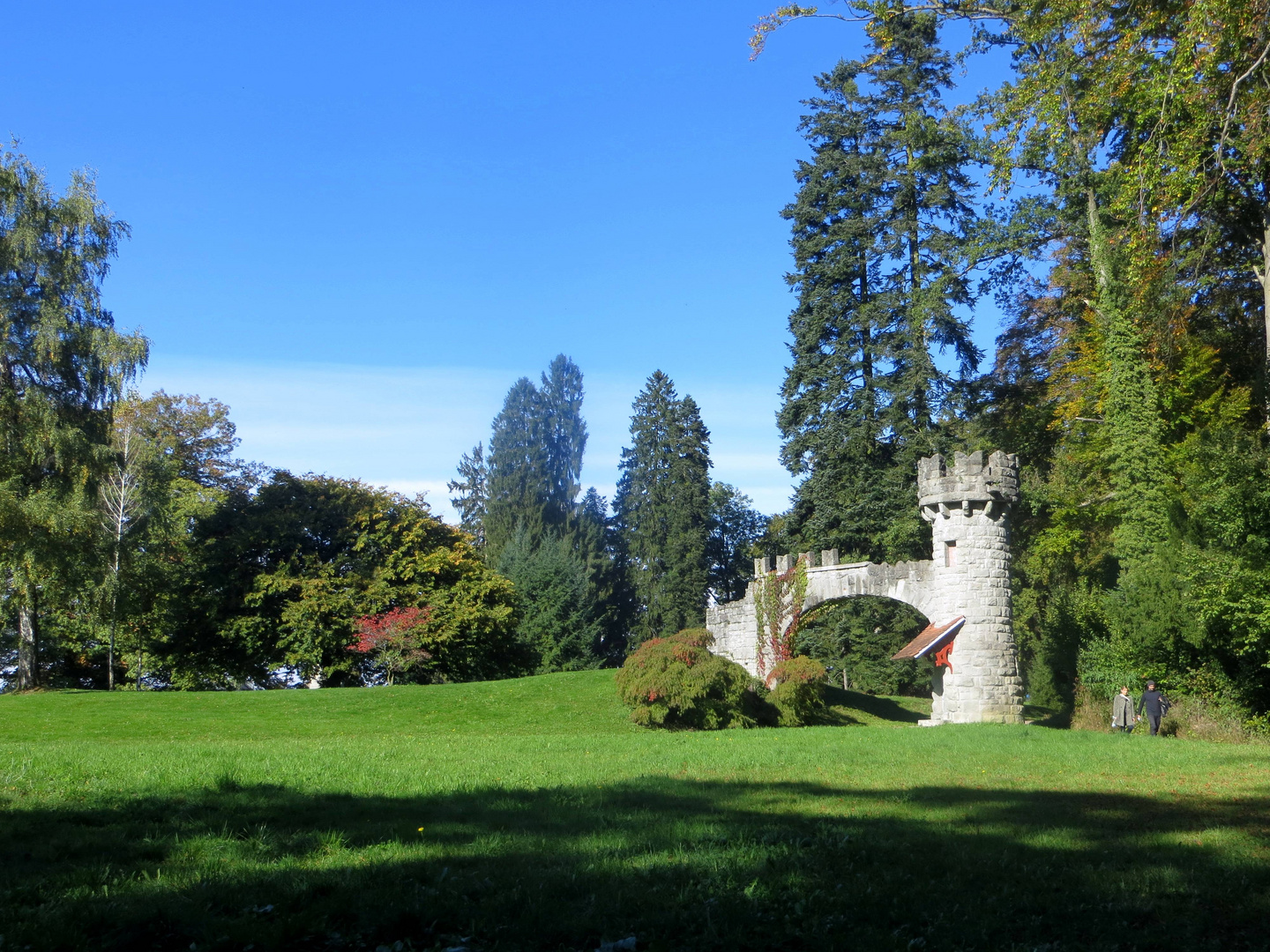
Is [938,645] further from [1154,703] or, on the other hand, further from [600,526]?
[600,526]

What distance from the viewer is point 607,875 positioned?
6.21 meters

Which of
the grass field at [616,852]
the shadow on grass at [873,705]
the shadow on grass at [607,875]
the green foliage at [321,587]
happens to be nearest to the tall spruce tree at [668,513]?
the green foliage at [321,587]

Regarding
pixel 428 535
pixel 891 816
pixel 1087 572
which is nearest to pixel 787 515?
pixel 1087 572

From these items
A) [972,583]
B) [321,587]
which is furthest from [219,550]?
[972,583]

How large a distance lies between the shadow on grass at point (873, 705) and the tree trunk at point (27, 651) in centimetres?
2136

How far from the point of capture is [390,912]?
5.32m

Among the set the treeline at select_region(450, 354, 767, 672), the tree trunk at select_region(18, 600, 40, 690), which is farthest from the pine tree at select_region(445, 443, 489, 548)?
the tree trunk at select_region(18, 600, 40, 690)

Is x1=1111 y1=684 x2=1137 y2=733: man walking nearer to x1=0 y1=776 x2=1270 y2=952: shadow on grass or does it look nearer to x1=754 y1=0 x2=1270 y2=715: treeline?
x1=754 y1=0 x2=1270 y2=715: treeline

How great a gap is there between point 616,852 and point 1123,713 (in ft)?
56.8

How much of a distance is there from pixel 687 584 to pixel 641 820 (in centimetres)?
3910

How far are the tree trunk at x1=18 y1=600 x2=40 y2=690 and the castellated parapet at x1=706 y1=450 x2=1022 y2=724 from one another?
75.9ft

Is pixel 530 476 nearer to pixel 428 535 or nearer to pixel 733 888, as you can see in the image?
pixel 428 535

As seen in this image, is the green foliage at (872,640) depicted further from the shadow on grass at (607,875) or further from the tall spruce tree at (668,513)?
the shadow on grass at (607,875)

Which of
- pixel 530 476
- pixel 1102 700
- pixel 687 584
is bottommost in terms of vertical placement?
pixel 1102 700
